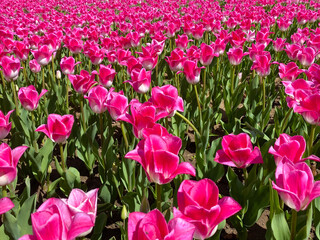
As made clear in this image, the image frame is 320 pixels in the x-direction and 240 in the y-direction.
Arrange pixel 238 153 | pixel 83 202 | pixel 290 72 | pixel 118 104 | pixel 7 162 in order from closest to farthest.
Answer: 1. pixel 83 202
2. pixel 7 162
3. pixel 238 153
4. pixel 118 104
5. pixel 290 72

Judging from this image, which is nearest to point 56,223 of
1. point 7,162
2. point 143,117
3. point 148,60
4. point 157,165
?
point 157,165

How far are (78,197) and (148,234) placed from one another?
0.33 meters

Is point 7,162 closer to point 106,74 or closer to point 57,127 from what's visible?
point 57,127

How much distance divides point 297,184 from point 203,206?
0.36 metres

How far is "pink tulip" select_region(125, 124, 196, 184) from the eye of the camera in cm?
120

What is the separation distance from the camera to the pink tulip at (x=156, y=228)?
0.87 metres

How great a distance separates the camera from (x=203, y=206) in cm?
107

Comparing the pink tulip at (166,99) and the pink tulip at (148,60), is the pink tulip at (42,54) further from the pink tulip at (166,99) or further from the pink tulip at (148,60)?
the pink tulip at (166,99)

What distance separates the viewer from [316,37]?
3398 mm

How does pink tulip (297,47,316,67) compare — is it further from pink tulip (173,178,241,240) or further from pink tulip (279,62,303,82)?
pink tulip (173,178,241,240)

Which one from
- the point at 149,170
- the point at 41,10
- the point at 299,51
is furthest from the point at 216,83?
the point at 41,10

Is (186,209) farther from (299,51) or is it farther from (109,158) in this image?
(299,51)

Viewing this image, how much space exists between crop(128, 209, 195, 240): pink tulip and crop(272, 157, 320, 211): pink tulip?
410 mm

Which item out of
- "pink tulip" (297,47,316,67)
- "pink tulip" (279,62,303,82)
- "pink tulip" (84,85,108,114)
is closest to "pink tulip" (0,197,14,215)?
"pink tulip" (84,85,108,114)
